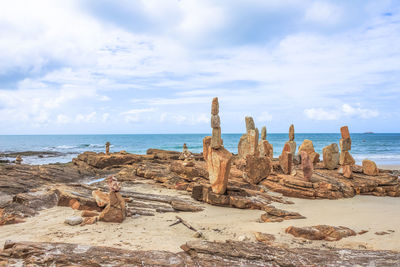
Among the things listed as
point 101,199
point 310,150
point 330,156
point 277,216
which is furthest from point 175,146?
point 277,216

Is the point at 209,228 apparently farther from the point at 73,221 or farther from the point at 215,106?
the point at 215,106

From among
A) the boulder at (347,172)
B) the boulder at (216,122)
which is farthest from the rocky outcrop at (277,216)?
the boulder at (347,172)

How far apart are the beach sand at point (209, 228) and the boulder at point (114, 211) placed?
205mm

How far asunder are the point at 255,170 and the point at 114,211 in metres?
7.40

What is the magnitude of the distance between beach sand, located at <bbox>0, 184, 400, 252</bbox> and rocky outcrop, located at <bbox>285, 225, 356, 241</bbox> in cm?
14

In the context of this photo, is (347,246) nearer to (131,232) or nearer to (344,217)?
(344,217)

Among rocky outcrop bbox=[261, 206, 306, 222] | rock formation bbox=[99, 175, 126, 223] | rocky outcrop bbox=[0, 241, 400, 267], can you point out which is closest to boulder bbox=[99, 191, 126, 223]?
rock formation bbox=[99, 175, 126, 223]

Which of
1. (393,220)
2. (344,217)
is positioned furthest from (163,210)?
(393,220)

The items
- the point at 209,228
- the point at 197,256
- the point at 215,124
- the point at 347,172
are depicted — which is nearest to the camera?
the point at 197,256

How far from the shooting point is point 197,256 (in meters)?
4.89

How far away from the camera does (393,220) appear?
25.8 ft

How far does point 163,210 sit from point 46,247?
4426mm

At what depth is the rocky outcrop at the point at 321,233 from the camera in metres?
6.15

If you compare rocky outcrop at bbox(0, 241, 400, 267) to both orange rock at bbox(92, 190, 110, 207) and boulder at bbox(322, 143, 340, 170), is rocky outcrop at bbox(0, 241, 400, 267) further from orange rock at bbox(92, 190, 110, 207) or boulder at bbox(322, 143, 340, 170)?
boulder at bbox(322, 143, 340, 170)
